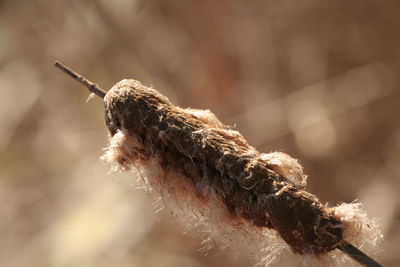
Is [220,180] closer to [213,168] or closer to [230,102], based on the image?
[213,168]

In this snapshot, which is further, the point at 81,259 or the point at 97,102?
the point at 97,102

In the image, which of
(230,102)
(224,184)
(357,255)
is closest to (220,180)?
(224,184)

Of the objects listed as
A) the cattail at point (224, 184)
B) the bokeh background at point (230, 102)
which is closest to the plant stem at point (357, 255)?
the cattail at point (224, 184)

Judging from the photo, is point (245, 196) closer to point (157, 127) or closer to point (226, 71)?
point (157, 127)

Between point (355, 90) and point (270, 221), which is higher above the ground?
point (355, 90)

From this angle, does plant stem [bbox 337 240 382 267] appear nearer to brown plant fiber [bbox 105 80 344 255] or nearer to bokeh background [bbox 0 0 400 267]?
brown plant fiber [bbox 105 80 344 255]

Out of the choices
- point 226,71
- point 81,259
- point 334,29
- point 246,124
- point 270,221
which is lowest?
point 270,221

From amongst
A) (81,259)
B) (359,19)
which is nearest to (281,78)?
(359,19)
